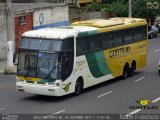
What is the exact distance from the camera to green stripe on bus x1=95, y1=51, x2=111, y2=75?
987 inches

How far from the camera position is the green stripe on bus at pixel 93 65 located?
2418cm

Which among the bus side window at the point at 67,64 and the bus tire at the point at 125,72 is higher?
the bus side window at the point at 67,64

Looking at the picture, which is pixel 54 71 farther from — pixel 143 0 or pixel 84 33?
pixel 143 0

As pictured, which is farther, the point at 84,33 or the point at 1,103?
the point at 84,33

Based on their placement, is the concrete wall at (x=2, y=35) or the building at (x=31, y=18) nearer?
the concrete wall at (x=2, y=35)

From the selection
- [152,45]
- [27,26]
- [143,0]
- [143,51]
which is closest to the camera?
[143,51]

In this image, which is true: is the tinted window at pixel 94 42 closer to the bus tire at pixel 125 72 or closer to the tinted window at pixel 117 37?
the tinted window at pixel 117 37

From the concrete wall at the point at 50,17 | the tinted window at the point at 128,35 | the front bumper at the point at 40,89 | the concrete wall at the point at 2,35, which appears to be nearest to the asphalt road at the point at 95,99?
the front bumper at the point at 40,89

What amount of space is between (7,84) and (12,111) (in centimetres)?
684

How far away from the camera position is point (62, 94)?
2178 centimetres

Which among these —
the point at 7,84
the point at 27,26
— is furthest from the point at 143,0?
the point at 7,84

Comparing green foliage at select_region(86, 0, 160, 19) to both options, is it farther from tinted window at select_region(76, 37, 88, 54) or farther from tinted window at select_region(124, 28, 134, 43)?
tinted window at select_region(76, 37, 88, 54)

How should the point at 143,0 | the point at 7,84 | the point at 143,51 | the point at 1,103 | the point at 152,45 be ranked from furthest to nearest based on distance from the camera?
the point at 143,0, the point at 152,45, the point at 143,51, the point at 7,84, the point at 1,103

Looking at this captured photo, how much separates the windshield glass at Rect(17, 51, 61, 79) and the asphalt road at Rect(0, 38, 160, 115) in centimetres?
112
